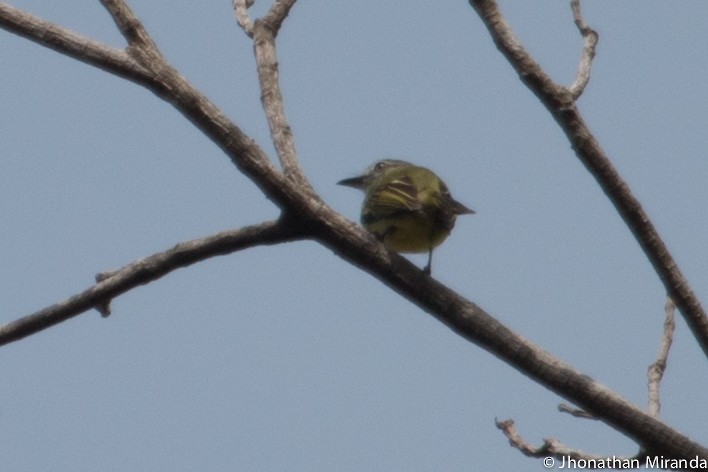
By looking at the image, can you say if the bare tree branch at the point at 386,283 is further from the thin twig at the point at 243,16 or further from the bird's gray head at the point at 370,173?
the bird's gray head at the point at 370,173

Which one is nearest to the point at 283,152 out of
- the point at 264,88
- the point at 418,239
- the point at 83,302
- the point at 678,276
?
the point at 264,88

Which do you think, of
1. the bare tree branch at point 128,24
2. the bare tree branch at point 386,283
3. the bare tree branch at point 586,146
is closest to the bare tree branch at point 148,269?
the bare tree branch at point 386,283

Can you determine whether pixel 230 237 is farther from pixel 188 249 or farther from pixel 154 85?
pixel 154 85

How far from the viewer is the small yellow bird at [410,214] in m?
6.22

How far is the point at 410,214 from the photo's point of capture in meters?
6.25

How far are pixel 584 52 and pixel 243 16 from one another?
1764 millimetres

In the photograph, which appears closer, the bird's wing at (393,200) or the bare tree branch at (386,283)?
the bare tree branch at (386,283)

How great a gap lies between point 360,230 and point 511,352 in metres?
0.73

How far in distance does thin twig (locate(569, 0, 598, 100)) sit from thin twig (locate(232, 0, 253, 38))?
5.17 feet

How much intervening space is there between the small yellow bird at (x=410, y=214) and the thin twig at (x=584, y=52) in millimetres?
1779

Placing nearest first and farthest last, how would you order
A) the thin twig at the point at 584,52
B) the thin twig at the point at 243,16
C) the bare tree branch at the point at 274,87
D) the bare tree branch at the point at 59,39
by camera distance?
1. the bare tree branch at the point at 59,39
2. the thin twig at the point at 584,52
3. the bare tree branch at the point at 274,87
4. the thin twig at the point at 243,16

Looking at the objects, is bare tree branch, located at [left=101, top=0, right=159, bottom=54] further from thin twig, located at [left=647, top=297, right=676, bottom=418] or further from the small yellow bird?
thin twig, located at [left=647, top=297, right=676, bottom=418]

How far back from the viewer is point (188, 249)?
3.92m

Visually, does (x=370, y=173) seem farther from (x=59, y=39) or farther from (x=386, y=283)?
(x=59, y=39)
